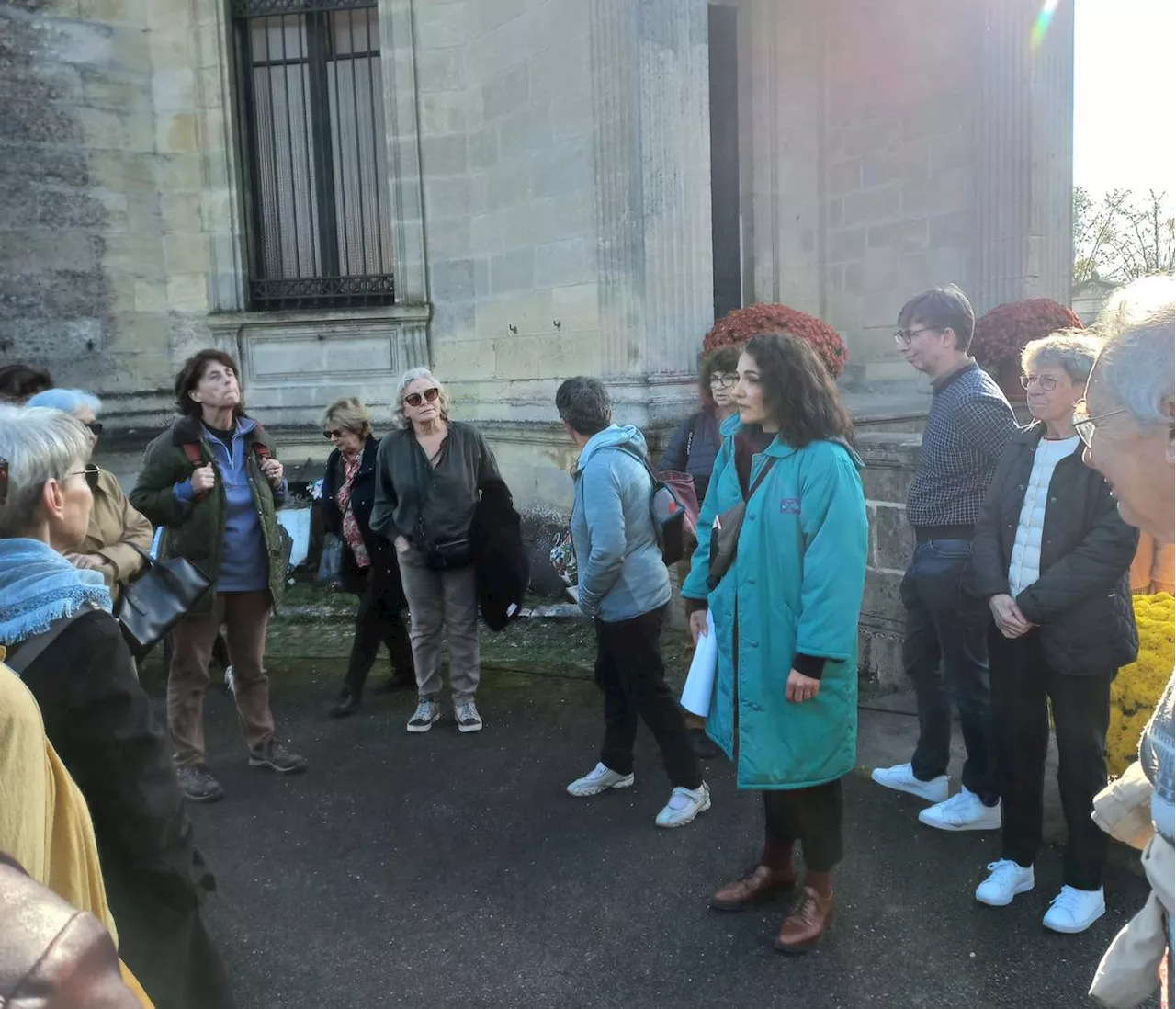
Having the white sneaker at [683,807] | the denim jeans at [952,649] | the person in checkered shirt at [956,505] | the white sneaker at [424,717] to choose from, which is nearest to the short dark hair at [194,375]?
the white sneaker at [424,717]

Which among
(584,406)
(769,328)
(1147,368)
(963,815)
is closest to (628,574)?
(584,406)

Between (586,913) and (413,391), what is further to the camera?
(413,391)

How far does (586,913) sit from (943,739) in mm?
1621

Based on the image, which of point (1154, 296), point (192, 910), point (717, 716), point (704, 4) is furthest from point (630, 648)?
point (704, 4)

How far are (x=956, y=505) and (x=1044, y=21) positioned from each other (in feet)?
20.1

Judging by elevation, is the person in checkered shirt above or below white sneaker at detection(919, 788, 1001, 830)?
above

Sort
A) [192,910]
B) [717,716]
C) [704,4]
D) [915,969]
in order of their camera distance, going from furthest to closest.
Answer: [704,4], [717,716], [915,969], [192,910]

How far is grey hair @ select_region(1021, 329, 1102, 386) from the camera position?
10.4ft

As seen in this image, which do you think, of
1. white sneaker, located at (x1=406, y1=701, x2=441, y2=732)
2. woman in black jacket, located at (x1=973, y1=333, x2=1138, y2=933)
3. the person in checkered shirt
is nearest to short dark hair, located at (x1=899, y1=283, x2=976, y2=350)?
the person in checkered shirt

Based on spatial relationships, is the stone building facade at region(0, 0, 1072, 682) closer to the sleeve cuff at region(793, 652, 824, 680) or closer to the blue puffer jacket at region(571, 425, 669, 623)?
the blue puffer jacket at region(571, 425, 669, 623)

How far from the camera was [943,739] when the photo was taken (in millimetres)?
4031

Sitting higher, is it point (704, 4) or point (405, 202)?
point (704, 4)

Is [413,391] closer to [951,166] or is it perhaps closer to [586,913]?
[586,913]

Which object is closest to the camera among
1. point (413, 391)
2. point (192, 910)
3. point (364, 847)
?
point (192, 910)
